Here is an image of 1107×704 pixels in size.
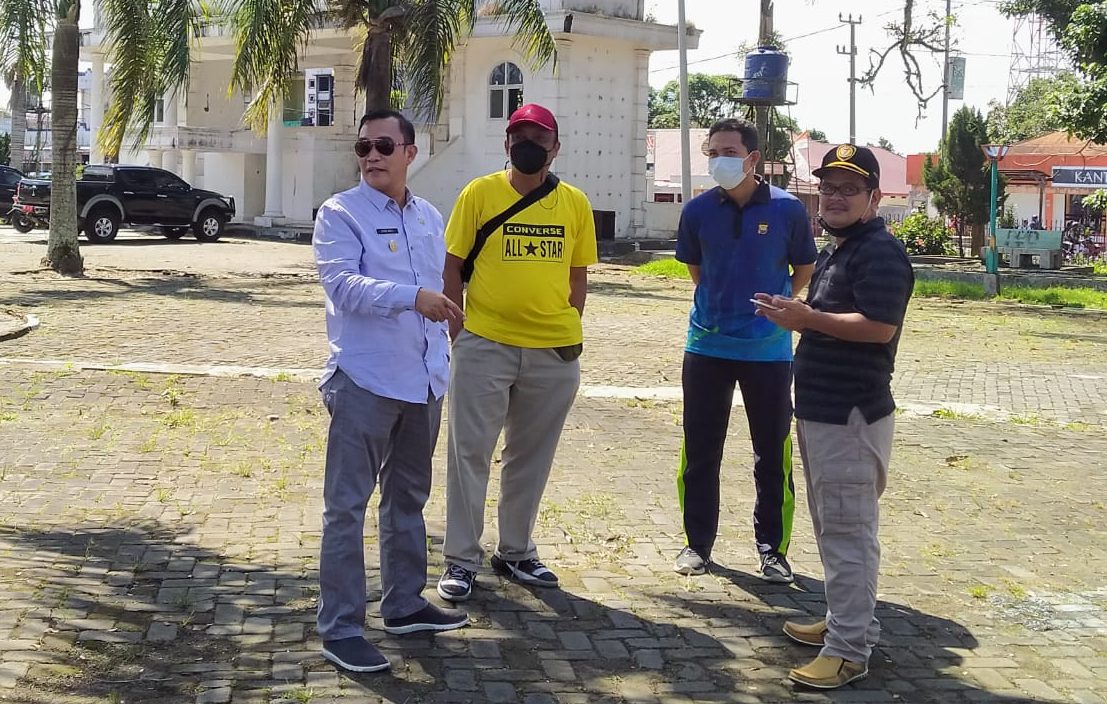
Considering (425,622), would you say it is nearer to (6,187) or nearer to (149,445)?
(149,445)

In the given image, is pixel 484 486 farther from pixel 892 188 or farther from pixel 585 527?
pixel 892 188

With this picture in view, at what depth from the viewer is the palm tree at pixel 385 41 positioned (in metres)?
19.6

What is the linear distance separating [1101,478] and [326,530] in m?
5.65

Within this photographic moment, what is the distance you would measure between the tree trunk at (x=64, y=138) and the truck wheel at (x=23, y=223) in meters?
12.2

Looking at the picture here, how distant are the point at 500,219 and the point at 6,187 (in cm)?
3636

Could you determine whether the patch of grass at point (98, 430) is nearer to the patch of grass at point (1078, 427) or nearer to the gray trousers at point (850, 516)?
the gray trousers at point (850, 516)

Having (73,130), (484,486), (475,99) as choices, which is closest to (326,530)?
(484,486)

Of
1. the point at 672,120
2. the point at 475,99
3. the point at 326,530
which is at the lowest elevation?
the point at 326,530

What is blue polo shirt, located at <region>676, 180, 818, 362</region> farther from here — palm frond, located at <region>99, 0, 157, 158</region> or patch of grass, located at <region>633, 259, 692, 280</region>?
patch of grass, located at <region>633, 259, 692, 280</region>

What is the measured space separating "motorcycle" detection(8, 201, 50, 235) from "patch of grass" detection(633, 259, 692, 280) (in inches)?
525

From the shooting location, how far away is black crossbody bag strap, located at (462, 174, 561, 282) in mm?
5402

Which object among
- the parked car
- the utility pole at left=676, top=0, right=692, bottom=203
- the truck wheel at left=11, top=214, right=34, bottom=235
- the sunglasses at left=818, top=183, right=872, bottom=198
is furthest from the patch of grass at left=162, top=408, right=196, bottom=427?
the parked car

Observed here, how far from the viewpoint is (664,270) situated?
27.6 metres

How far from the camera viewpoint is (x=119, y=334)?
554 inches
